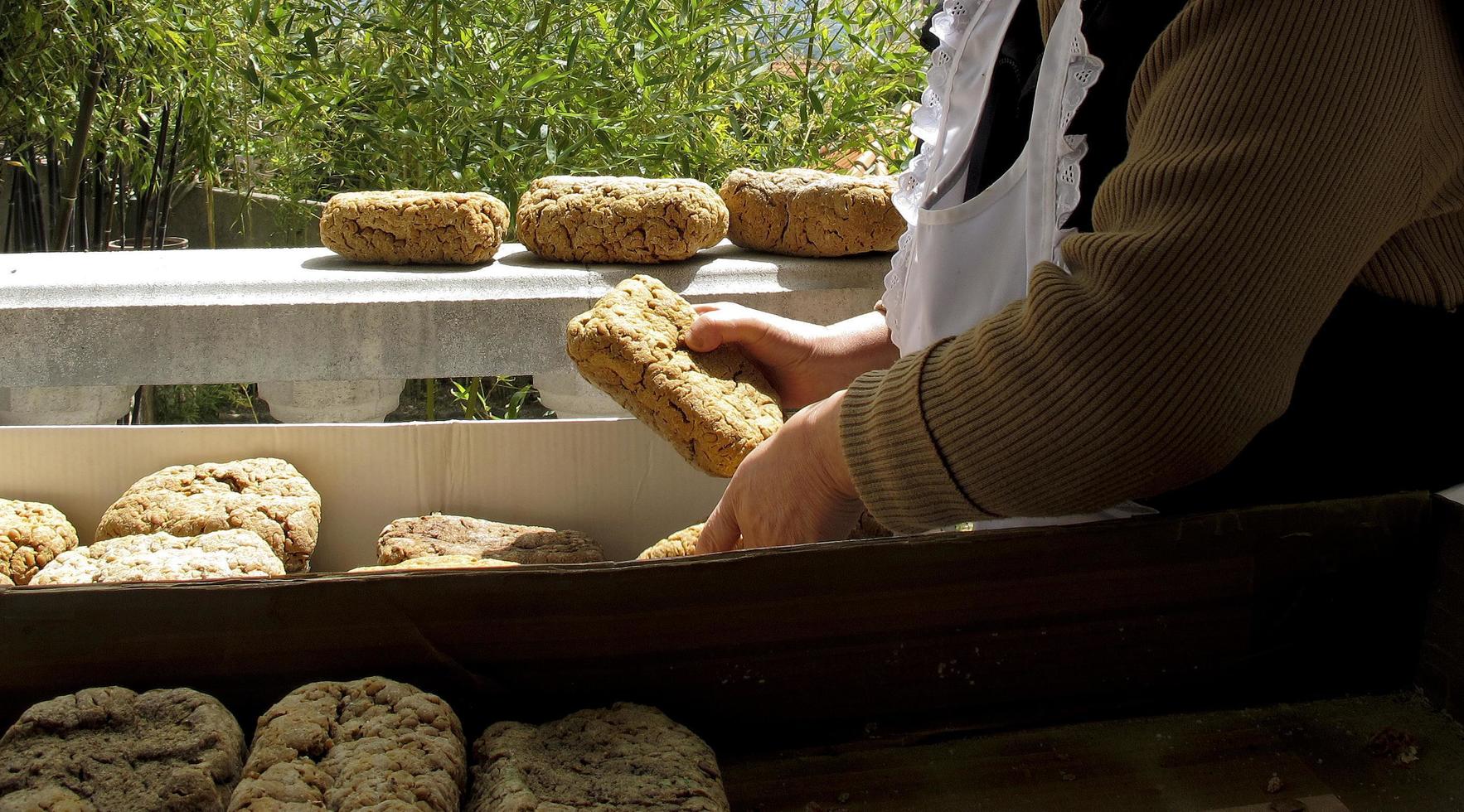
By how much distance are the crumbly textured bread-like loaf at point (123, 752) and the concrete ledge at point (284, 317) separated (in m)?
1.18

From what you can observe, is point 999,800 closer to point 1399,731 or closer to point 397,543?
point 1399,731

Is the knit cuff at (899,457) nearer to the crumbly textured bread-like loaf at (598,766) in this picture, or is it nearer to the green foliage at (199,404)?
→ the crumbly textured bread-like loaf at (598,766)

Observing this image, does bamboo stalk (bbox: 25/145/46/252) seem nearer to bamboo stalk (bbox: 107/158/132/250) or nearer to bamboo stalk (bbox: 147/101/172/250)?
bamboo stalk (bbox: 107/158/132/250)

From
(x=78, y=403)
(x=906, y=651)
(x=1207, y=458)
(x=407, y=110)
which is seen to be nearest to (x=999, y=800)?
(x=906, y=651)

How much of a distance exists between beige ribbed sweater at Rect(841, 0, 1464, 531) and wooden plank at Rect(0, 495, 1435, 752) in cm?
7

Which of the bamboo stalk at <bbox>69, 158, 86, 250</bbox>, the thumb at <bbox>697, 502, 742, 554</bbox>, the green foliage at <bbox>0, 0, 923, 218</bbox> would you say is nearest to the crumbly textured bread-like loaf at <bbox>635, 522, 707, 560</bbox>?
the thumb at <bbox>697, 502, 742, 554</bbox>

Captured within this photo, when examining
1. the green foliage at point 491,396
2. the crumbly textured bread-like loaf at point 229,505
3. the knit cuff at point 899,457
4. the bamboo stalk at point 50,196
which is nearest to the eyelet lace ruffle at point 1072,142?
the knit cuff at point 899,457

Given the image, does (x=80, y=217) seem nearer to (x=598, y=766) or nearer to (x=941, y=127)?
(x=941, y=127)

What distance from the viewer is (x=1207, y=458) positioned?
70 centimetres

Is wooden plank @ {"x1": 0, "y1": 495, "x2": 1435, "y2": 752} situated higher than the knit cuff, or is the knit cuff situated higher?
the knit cuff

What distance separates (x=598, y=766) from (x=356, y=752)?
134 mm

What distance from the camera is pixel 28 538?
134 cm

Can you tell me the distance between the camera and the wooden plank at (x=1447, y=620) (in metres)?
0.72

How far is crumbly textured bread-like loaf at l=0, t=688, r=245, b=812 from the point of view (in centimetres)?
58
